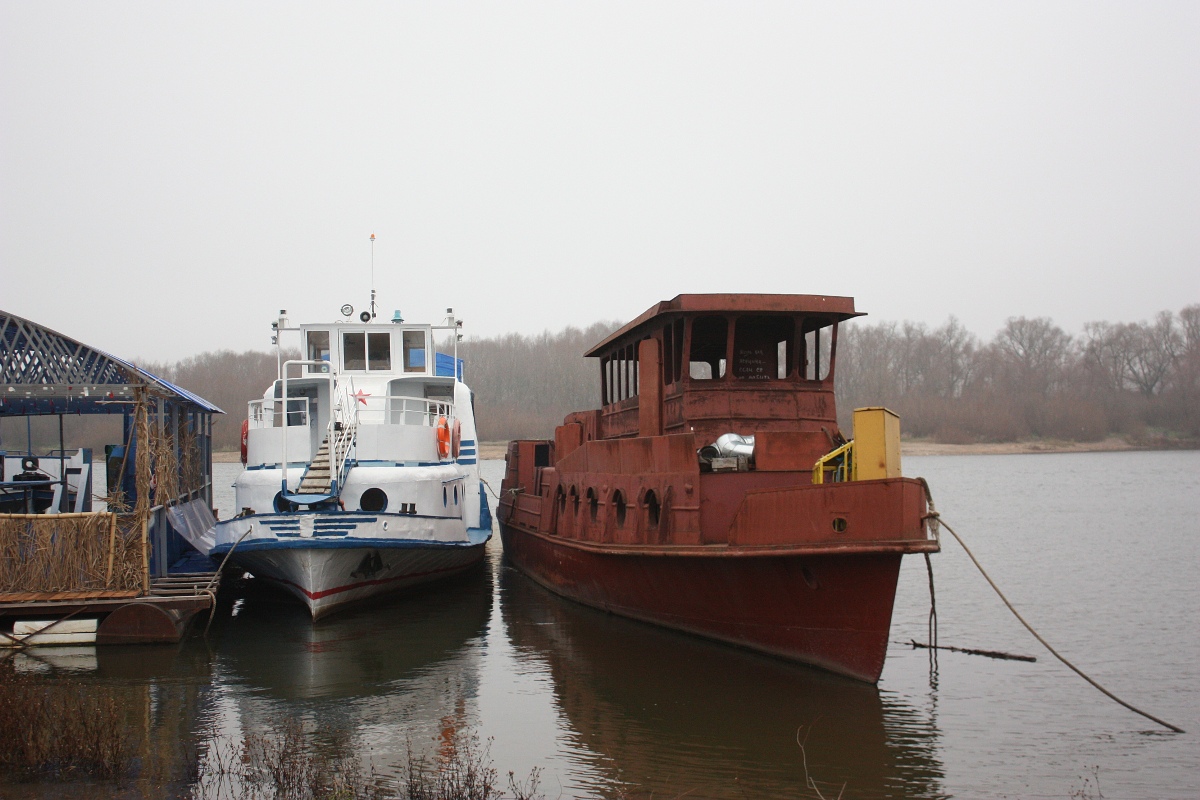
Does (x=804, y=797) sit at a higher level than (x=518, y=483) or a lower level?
lower

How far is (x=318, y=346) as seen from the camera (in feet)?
64.3

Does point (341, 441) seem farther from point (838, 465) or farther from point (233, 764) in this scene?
point (838, 465)

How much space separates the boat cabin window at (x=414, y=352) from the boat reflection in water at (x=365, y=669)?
4582 millimetres

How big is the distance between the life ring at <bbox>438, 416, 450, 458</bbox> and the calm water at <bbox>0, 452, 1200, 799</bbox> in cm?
265

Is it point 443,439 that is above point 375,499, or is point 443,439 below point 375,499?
above

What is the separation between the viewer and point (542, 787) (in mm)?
8461

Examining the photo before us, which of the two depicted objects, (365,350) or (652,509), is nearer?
(652,509)

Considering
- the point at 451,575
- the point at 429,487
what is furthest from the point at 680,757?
the point at 451,575

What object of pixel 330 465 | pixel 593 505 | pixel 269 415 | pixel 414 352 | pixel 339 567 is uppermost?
pixel 414 352

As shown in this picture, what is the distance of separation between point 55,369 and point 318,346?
5929mm

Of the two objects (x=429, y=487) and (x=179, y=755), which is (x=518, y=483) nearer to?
(x=429, y=487)

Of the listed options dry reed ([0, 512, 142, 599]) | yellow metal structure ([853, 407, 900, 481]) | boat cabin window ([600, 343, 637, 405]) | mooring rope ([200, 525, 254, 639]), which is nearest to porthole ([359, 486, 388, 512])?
mooring rope ([200, 525, 254, 639])

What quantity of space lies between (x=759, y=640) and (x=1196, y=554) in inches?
718

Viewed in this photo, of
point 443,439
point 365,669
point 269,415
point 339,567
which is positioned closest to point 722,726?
point 365,669
